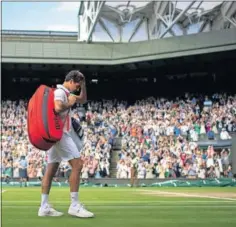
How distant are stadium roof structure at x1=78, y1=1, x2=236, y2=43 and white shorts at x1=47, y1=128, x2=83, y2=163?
37222 mm

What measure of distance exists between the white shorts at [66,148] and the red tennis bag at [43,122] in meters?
0.29

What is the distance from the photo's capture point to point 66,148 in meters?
6.64

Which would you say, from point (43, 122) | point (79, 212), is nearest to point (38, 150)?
point (79, 212)

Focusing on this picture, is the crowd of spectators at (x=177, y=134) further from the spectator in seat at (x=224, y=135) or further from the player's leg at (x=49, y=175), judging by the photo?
the player's leg at (x=49, y=175)

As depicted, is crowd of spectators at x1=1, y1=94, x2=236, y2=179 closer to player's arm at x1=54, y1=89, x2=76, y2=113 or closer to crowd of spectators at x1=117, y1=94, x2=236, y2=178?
crowd of spectators at x1=117, y1=94, x2=236, y2=178

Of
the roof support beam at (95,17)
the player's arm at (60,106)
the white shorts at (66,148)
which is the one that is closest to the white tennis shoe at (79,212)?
the white shorts at (66,148)

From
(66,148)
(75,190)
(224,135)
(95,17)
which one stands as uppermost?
(95,17)

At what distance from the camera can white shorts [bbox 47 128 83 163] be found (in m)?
6.64

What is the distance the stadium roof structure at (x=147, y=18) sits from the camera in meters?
45.2

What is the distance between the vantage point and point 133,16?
50406 millimetres

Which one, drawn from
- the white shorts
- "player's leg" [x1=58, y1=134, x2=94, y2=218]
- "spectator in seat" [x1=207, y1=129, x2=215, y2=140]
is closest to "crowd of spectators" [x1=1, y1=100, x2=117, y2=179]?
"spectator in seat" [x1=207, y1=129, x2=215, y2=140]

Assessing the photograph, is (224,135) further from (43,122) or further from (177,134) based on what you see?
(43,122)

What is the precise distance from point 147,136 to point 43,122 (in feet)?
84.1

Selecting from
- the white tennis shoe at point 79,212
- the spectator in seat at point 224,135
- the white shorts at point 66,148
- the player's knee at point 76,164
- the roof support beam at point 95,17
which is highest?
the roof support beam at point 95,17
